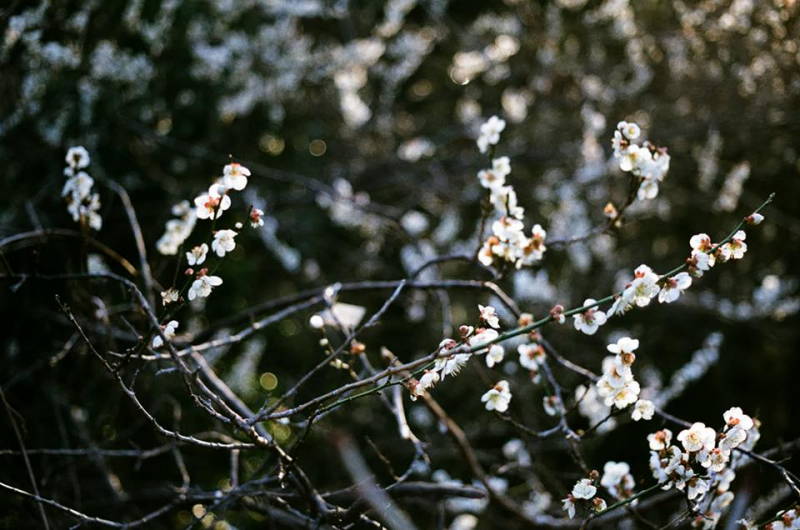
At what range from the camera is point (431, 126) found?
11.9 feet

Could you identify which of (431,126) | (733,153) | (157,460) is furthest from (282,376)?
(733,153)

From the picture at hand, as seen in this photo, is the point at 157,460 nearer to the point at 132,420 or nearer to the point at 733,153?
the point at 132,420

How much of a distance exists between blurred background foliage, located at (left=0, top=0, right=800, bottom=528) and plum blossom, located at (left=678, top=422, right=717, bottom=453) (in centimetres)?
115

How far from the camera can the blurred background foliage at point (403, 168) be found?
8.43 ft

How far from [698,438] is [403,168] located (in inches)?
90.4

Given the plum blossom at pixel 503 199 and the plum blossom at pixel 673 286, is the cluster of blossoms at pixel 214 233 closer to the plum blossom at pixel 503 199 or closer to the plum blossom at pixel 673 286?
the plum blossom at pixel 503 199

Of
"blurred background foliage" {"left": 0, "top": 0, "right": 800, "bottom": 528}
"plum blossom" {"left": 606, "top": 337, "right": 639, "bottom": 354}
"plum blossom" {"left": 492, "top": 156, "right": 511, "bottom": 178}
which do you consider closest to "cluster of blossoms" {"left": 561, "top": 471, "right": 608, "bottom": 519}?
"plum blossom" {"left": 606, "top": 337, "right": 639, "bottom": 354}

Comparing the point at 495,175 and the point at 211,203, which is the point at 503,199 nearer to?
the point at 495,175

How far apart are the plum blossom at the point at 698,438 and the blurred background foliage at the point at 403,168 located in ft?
3.76

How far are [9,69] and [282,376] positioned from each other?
166 cm

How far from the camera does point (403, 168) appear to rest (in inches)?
133

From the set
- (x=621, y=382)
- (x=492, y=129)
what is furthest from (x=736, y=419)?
(x=492, y=129)

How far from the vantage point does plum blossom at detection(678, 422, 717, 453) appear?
1289mm

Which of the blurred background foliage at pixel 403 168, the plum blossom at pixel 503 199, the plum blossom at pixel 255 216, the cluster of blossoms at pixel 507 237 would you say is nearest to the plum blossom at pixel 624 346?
the cluster of blossoms at pixel 507 237
